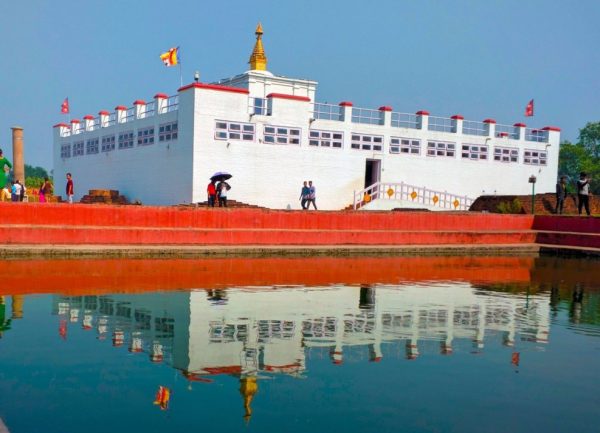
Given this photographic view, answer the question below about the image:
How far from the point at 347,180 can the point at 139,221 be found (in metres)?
13.9

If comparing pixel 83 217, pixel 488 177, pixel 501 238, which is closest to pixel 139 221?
pixel 83 217

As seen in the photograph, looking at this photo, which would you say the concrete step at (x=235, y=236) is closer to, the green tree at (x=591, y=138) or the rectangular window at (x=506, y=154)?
the rectangular window at (x=506, y=154)

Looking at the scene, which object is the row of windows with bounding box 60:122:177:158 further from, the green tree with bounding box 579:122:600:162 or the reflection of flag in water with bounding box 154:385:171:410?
the green tree with bounding box 579:122:600:162

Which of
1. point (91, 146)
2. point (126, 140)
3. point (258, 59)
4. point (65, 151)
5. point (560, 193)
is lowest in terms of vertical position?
point (560, 193)

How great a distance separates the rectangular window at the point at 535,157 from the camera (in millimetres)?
36031

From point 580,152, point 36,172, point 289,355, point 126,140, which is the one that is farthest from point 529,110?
point 36,172

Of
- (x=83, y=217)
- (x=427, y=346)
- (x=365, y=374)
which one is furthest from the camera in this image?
(x=83, y=217)

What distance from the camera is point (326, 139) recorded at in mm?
29672

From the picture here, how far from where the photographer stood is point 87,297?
1099 centimetres

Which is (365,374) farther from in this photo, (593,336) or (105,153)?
(105,153)

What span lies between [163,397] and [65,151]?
3650cm

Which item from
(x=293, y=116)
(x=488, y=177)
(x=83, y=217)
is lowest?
(x=83, y=217)

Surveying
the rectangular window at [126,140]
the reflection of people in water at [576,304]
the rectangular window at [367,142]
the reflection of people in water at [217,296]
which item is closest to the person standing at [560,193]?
the rectangular window at [367,142]

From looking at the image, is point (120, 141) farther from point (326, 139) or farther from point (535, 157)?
point (535, 157)
